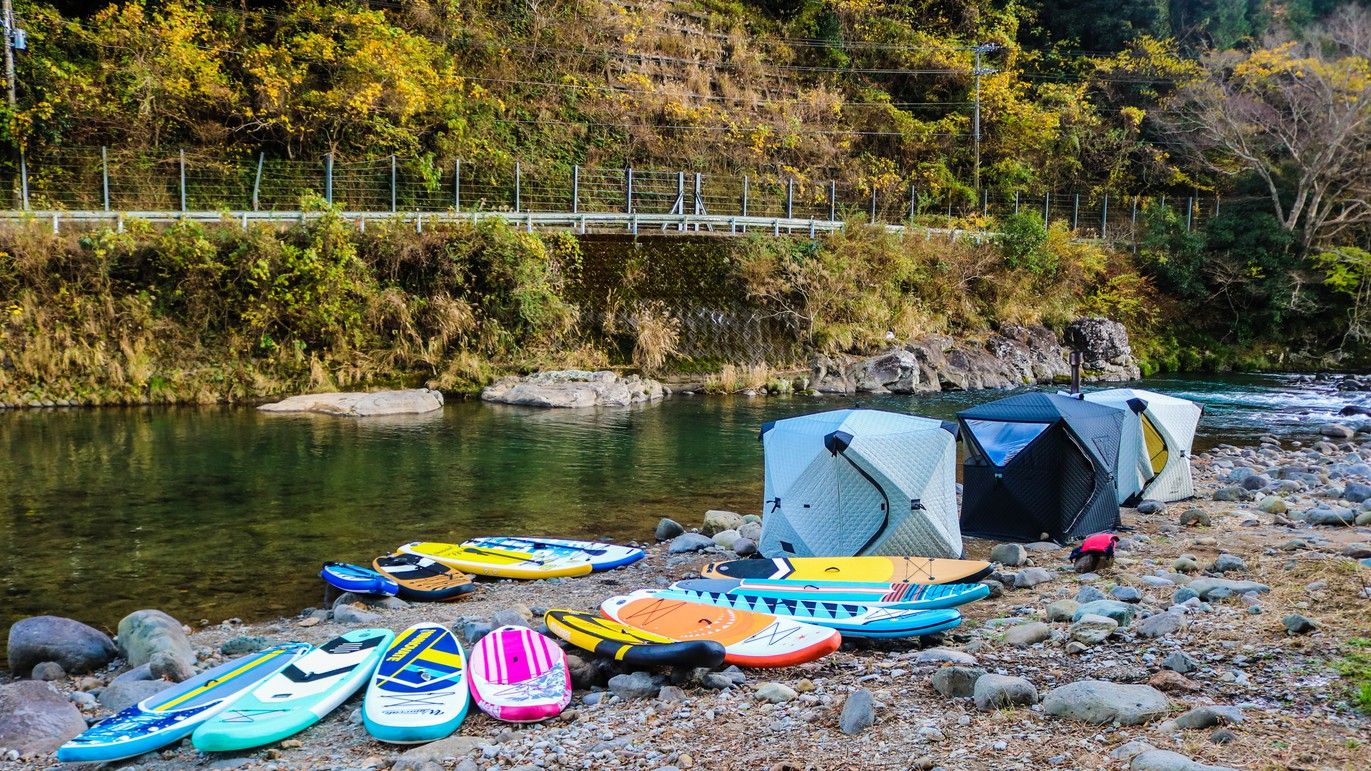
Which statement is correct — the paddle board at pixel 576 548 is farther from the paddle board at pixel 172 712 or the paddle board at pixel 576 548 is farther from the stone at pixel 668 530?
the paddle board at pixel 172 712

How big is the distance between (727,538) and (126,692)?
4796 millimetres

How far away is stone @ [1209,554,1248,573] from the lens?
20.1 feet

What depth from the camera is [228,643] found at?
5535 millimetres

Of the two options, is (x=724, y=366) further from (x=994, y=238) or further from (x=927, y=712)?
(x=927, y=712)

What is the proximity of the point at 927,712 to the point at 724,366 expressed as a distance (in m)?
18.4

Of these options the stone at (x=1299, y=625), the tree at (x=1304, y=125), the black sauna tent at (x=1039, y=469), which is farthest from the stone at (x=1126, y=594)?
the tree at (x=1304, y=125)

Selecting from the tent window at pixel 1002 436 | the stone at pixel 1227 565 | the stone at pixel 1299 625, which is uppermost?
the tent window at pixel 1002 436

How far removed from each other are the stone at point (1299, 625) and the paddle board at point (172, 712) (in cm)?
505

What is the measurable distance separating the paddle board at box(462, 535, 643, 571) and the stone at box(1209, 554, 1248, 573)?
14.3 ft

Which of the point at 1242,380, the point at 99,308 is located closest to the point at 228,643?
the point at 99,308

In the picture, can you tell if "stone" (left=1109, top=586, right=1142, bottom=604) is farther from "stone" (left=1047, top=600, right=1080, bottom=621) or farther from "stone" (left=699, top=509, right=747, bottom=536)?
"stone" (left=699, top=509, right=747, bottom=536)

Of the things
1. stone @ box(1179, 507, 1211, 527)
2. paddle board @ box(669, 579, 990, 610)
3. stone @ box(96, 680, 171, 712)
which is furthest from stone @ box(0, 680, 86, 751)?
stone @ box(1179, 507, 1211, 527)

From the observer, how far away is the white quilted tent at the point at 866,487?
22.2ft

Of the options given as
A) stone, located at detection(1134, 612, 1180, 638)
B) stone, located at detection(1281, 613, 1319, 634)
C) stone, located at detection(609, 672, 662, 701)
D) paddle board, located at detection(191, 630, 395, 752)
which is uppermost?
stone, located at detection(1281, 613, 1319, 634)
